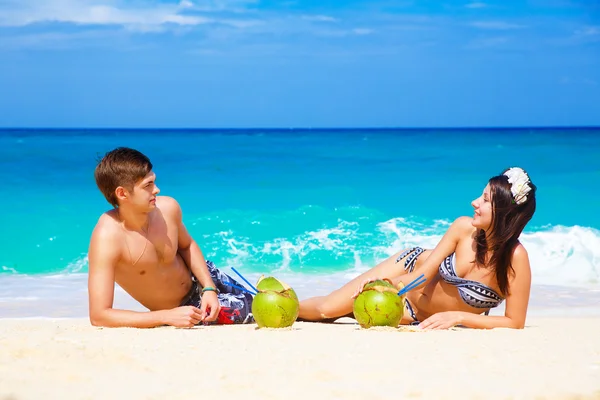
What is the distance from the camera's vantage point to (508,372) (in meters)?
3.45

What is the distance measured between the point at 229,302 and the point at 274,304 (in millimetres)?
702

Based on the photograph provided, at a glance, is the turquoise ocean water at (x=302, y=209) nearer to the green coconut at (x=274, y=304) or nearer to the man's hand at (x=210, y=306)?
the man's hand at (x=210, y=306)

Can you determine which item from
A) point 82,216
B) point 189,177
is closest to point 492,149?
point 189,177

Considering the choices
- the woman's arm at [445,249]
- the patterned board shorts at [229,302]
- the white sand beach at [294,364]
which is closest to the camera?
the white sand beach at [294,364]

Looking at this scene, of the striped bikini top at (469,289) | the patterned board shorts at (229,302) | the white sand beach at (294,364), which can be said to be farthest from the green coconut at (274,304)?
the striped bikini top at (469,289)

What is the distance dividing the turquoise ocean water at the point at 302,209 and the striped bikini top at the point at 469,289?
12.7 feet

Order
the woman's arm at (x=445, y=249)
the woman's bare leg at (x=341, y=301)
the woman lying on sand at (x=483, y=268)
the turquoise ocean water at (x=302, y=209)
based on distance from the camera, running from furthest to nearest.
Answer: the turquoise ocean water at (x=302, y=209) < the woman's bare leg at (x=341, y=301) < the woman's arm at (x=445, y=249) < the woman lying on sand at (x=483, y=268)

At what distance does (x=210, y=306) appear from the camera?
4.82 m

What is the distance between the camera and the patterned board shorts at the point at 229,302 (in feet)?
16.7

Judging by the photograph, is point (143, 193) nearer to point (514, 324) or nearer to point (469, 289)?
point (469, 289)

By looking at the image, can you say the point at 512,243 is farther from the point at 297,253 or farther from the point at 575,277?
the point at 297,253

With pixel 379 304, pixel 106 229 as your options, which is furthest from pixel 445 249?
pixel 106 229

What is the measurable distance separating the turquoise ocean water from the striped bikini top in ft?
12.7

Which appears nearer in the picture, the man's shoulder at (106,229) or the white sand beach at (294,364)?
the white sand beach at (294,364)
